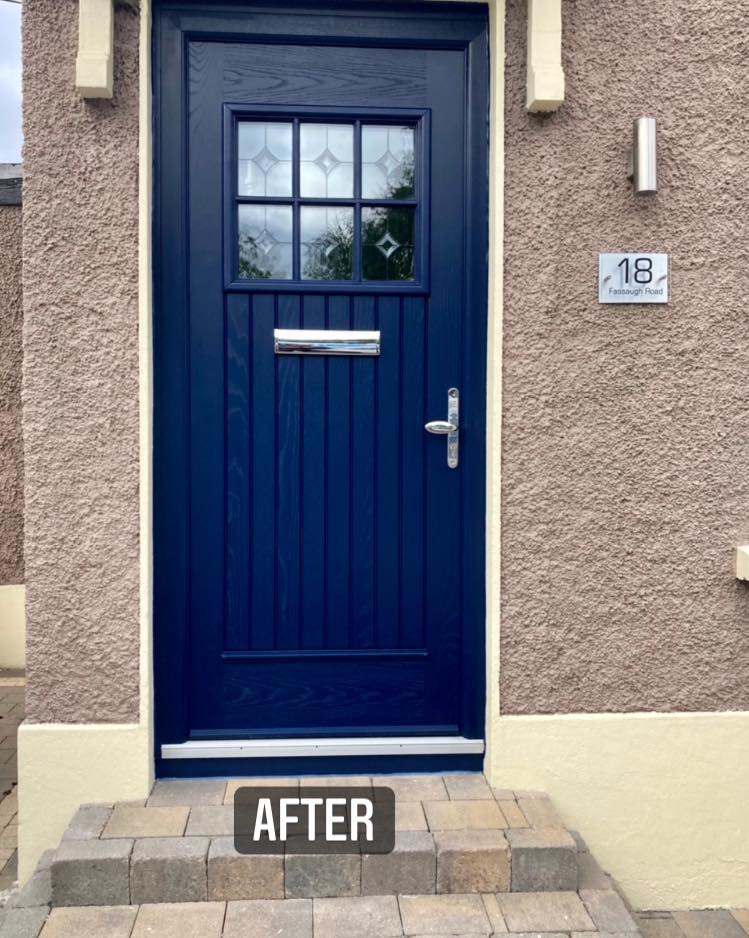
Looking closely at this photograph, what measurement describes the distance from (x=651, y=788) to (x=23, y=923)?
207 cm

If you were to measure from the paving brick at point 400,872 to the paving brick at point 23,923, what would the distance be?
0.82 meters

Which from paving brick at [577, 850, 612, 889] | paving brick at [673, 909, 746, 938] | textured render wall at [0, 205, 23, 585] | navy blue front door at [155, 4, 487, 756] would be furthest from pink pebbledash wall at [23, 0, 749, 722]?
textured render wall at [0, 205, 23, 585]

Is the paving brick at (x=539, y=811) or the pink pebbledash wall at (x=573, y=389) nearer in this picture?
the paving brick at (x=539, y=811)

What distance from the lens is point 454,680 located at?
305 cm

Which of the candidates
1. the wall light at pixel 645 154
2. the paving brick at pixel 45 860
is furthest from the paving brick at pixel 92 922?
the wall light at pixel 645 154

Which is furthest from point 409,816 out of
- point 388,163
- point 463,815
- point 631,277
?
point 388,163

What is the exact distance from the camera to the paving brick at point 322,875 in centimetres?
250

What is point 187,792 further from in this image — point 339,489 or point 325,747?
point 339,489

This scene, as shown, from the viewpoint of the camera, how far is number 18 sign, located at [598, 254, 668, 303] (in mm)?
2896

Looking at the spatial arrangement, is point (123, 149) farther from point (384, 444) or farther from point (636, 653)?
point (636, 653)

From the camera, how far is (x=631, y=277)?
290cm

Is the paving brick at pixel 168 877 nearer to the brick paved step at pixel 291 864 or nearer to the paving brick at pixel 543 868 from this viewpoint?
the brick paved step at pixel 291 864

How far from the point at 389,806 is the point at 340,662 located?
528 millimetres

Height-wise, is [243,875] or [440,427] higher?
[440,427]
